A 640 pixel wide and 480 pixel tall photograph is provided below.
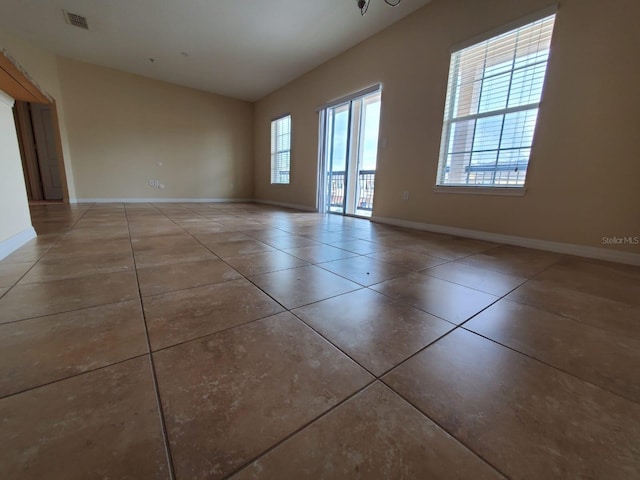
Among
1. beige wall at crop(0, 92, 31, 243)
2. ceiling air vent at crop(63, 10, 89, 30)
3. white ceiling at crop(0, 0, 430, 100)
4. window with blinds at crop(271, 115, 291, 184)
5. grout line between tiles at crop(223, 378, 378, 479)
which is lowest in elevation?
grout line between tiles at crop(223, 378, 378, 479)

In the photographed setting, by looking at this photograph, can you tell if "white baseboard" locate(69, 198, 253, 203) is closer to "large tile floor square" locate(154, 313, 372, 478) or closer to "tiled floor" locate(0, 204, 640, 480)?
"tiled floor" locate(0, 204, 640, 480)

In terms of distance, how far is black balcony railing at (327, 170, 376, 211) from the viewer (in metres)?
5.34

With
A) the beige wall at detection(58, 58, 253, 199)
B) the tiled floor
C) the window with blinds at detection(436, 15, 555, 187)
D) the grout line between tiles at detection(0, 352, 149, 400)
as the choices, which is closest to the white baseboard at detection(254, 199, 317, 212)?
the beige wall at detection(58, 58, 253, 199)

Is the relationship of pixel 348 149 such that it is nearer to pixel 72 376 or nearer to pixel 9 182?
pixel 9 182

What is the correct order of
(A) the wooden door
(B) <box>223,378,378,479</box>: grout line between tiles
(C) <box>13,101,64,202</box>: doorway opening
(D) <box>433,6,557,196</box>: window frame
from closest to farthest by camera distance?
1. (B) <box>223,378,378,479</box>: grout line between tiles
2. (D) <box>433,6,557,196</box>: window frame
3. (C) <box>13,101,64,202</box>: doorway opening
4. (A) the wooden door

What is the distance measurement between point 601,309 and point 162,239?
9.91ft

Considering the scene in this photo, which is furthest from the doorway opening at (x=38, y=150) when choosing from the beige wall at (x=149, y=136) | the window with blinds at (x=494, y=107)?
the window with blinds at (x=494, y=107)

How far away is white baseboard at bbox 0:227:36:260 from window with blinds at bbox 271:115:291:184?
175 inches

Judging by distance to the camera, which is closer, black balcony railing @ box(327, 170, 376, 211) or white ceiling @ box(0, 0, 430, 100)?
white ceiling @ box(0, 0, 430, 100)

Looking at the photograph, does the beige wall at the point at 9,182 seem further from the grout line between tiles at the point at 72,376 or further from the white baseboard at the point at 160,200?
the white baseboard at the point at 160,200

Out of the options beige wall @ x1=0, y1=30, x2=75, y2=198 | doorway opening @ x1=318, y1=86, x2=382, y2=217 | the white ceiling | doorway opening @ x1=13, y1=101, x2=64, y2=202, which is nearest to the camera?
the white ceiling

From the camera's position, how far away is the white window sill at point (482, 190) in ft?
8.63

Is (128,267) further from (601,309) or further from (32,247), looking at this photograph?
(601,309)

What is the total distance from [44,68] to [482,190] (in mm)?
7292
